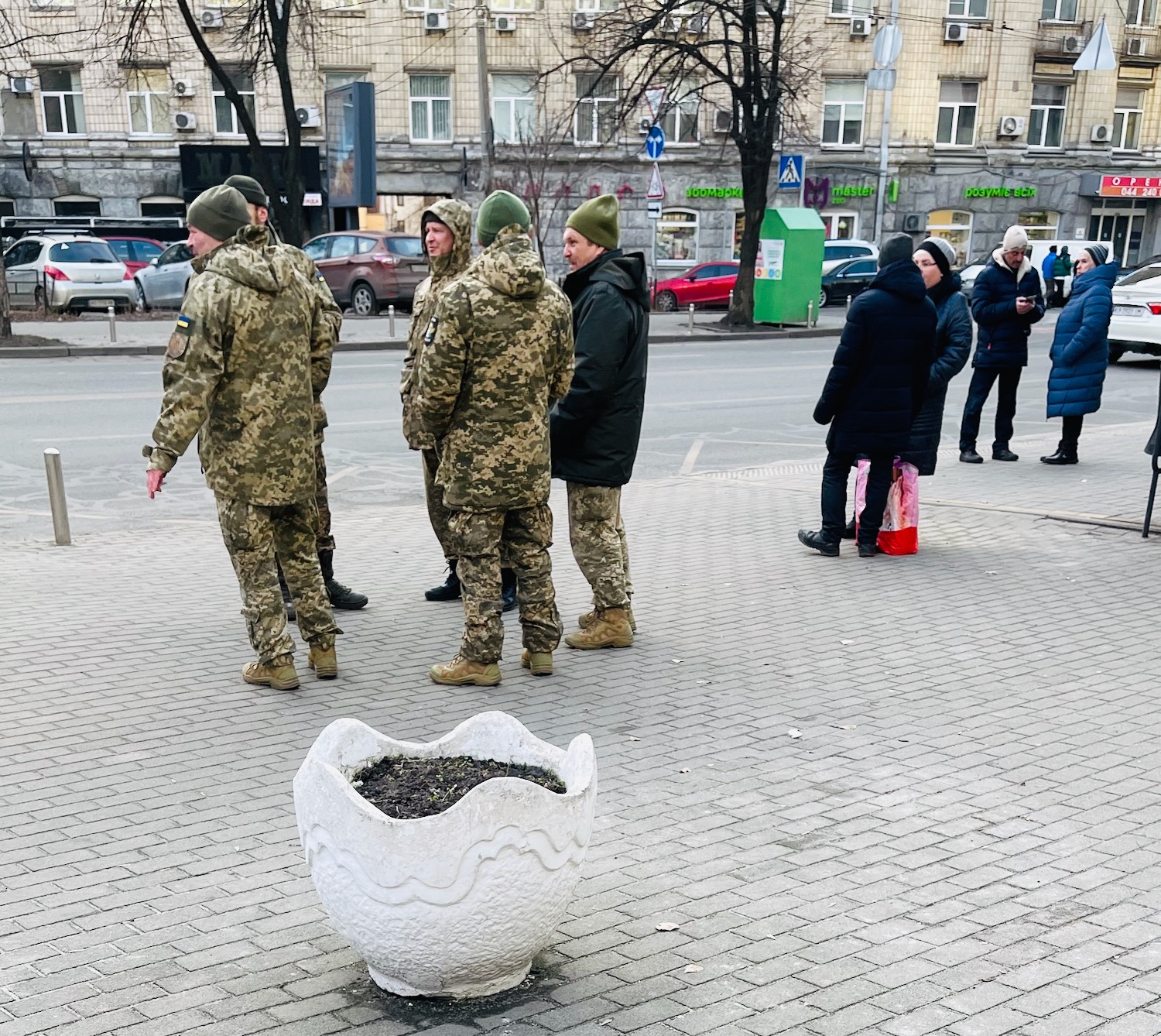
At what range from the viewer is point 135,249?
1187 inches

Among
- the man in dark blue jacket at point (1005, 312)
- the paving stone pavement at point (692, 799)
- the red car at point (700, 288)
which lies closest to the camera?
the paving stone pavement at point (692, 799)

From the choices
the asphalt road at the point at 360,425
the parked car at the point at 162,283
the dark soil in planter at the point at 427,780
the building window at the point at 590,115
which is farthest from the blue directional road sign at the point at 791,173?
the dark soil in planter at the point at 427,780

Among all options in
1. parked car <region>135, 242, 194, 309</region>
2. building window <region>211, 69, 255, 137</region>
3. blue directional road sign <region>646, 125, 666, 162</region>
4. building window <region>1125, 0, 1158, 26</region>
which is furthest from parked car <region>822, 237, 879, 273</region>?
parked car <region>135, 242, 194, 309</region>

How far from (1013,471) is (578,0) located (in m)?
30.6

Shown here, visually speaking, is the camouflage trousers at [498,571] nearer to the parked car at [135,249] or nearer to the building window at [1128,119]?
the parked car at [135,249]

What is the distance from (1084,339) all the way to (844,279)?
79.7 feet

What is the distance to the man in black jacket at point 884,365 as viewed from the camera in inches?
294

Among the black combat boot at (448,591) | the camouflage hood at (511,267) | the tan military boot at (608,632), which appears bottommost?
the black combat boot at (448,591)

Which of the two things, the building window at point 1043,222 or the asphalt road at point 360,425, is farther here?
the building window at point 1043,222

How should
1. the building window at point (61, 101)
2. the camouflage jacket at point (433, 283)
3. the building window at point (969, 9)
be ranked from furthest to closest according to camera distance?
the building window at point (969, 9)
the building window at point (61, 101)
the camouflage jacket at point (433, 283)

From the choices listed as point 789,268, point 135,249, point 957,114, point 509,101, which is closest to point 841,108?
point 957,114

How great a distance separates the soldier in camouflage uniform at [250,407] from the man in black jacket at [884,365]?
3.35 meters

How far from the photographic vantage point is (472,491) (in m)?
5.35

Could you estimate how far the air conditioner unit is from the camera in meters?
37.0
